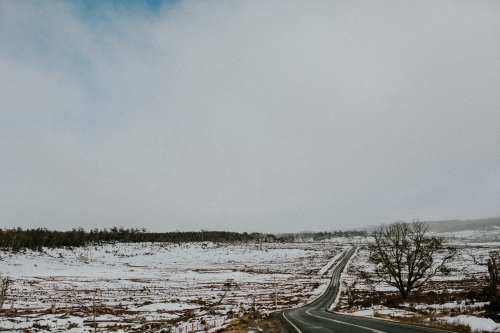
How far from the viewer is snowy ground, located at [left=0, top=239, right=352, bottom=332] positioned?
35.0m

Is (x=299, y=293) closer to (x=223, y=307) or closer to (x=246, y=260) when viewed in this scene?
(x=223, y=307)

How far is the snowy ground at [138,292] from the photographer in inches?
1378

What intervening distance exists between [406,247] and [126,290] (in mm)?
56737

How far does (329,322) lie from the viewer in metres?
22.9

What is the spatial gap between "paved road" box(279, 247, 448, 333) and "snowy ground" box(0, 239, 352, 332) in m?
4.31

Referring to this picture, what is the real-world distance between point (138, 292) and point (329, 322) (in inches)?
2056

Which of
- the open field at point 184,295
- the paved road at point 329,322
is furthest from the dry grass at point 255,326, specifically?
the open field at point 184,295

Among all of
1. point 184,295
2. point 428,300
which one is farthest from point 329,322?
point 184,295

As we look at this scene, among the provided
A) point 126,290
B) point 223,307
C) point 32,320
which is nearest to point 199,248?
point 126,290

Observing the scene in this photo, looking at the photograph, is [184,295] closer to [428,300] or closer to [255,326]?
[255,326]

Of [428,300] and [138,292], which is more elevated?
[428,300]

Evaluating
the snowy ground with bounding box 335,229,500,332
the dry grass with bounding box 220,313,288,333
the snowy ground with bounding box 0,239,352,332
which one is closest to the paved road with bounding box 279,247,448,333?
the dry grass with bounding box 220,313,288,333

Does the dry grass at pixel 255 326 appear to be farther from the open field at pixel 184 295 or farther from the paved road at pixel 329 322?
the open field at pixel 184 295

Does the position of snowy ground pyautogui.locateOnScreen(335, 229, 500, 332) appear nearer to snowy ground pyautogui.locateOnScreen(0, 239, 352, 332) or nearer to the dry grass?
the dry grass
